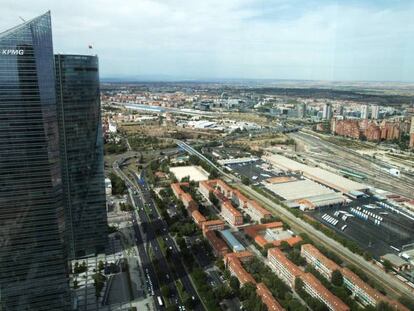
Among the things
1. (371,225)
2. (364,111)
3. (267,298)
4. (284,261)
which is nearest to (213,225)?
(284,261)

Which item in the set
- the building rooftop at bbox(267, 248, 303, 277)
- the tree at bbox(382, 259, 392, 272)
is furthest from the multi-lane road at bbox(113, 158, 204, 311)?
the tree at bbox(382, 259, 392, 272)

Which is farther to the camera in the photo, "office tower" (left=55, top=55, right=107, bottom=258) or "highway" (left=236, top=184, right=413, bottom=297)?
"office tower" (left=55, top=55, right=107, bottom=258)

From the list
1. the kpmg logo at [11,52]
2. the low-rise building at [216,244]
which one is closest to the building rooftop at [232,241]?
the low-rise building at [216,244]

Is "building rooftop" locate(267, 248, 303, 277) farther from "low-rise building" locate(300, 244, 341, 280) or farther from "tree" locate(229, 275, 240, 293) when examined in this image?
"tree" locate(229, 275, 240, 293)

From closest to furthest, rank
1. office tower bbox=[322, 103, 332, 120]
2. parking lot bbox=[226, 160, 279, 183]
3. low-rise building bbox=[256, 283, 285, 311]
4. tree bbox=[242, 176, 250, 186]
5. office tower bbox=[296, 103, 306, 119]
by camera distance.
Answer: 1. low-rise building bbox=[256, 283, 285, 311]
2. tree bbox=[242, 176, 250, 186]
3. parking lot bbox=[226, 160, 279, 183]
4. office tower bbox=[322, 103, 332, 120]
5. office tower bbox=[296, 103, 306, 119]

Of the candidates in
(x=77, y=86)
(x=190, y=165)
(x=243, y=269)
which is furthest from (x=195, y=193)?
(x=77, y=86)

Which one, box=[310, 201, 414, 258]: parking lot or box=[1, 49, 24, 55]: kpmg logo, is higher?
box=[1, 49, 24, 55]: kpmg logo

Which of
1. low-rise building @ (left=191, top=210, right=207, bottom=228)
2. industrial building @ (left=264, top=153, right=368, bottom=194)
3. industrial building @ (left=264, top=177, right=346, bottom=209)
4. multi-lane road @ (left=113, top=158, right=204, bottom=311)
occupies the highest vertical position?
industrial building @ (left=264, top=153, right=368, bottom=194)
